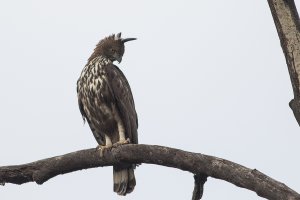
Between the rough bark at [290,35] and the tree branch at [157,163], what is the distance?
52 centimetres

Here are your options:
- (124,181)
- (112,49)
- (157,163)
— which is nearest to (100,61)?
(112,49)

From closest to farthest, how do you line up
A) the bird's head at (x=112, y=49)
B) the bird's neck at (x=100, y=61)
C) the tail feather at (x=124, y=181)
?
the tail feather at (x=124, y=181) < the bird's neck at (x=100, y=61) < the bird's head at (x=112, y=49)

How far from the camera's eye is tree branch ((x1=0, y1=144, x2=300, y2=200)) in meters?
4.27

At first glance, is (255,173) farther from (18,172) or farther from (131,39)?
(131,39)

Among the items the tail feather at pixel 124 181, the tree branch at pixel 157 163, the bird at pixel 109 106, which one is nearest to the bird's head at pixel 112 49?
the bird at pixel 109 106

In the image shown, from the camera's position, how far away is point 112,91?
775 centimetres

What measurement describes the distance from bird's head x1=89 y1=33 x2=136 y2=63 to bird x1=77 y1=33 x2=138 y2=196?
1.74 ft

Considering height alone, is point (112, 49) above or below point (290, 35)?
above

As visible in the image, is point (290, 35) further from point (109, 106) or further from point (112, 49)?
point (112, 49)

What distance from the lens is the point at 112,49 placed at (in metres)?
8.88

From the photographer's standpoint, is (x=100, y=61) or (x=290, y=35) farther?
(x=100, y=61)

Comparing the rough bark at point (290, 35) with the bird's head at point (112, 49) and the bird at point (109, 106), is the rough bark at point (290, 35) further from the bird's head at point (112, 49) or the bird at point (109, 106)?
the bird's head at point (112, 49)

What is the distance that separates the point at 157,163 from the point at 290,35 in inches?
55.1

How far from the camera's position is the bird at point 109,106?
761 centimetres
